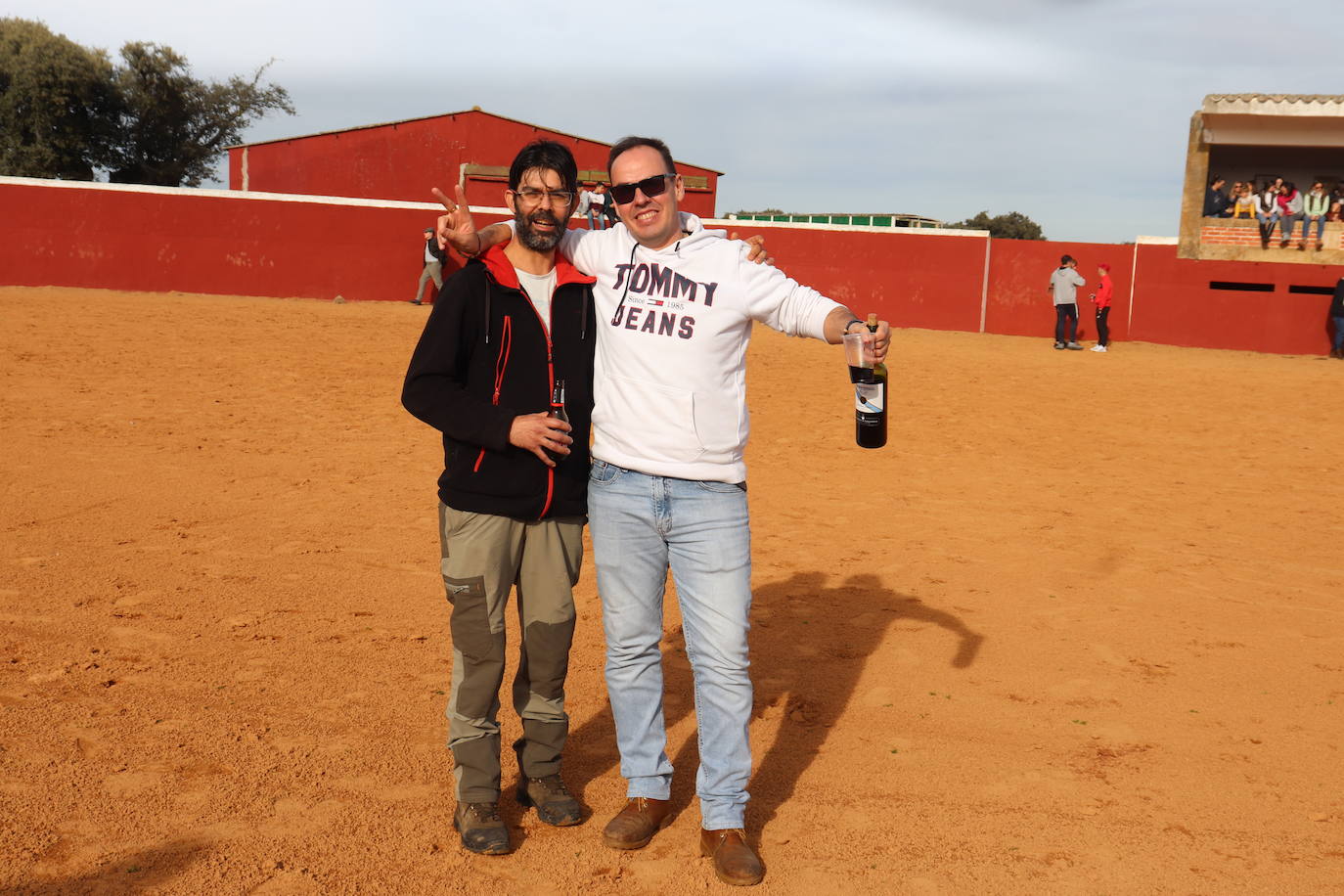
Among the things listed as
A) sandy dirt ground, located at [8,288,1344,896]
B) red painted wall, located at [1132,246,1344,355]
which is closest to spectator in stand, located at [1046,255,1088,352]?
red painted wall, located at [1132,246,1344,355]

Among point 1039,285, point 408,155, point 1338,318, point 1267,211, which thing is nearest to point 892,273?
point 1039,285

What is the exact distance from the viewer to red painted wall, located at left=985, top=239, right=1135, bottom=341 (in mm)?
22656

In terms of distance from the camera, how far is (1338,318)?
20.7 metres

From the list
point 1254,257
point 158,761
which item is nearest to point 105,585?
point 158,761

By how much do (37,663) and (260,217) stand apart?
718 inches

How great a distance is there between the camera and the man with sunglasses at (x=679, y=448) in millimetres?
3389

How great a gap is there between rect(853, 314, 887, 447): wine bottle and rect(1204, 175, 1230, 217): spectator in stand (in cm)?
2658

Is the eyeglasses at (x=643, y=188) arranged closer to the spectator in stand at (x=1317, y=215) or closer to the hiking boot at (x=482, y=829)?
the hiking boot at (x=482, y=829)

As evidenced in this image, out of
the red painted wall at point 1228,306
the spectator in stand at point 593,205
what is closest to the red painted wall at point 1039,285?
the red painted wall at point 1228,306

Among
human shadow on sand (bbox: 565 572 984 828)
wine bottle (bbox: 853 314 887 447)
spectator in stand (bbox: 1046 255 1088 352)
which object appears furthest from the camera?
spectator in stand (bbox: 1046 255 1088 352)

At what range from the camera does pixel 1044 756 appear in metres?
4.57

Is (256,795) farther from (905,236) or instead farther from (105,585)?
(905,236)

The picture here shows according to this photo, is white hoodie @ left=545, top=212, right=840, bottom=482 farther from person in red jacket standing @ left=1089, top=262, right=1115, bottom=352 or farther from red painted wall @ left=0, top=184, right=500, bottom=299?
red painted wall @ left=0, top=184, right=500, bottom=299

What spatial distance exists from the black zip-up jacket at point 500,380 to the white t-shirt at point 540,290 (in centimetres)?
2
